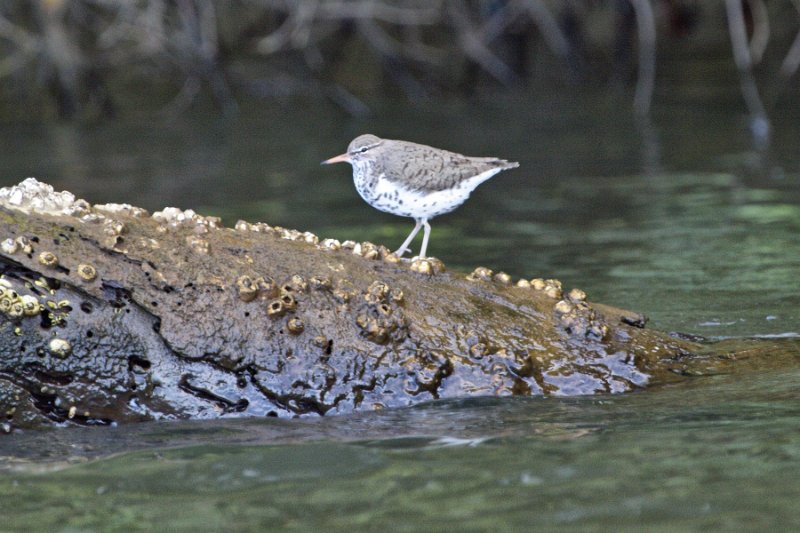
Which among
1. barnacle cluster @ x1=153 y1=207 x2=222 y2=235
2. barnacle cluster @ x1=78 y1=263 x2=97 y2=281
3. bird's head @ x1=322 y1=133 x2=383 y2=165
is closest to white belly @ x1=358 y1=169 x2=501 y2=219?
bird's head @ x1=322 y1=133 x2=383 y2=165

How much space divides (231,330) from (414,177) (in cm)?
178

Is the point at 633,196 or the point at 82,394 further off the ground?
the point at 633,196

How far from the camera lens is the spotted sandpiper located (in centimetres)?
578

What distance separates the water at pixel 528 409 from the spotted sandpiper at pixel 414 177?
1180mm

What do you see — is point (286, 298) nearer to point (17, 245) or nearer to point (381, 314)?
point (381, 314)

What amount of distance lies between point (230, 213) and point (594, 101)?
748 cm

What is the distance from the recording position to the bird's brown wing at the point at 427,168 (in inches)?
227

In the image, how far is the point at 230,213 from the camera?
9617mm

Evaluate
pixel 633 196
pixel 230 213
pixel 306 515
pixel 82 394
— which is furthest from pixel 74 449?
pixel 633 196

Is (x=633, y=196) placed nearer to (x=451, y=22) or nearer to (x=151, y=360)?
(x=451, y=22)

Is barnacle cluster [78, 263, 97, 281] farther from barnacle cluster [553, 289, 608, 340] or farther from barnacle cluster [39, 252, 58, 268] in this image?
barnacle cluster [553, 289, 608, 340]

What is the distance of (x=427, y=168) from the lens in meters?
5.83

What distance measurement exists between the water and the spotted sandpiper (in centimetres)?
118

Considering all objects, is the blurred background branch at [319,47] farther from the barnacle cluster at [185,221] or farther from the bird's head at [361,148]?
the barnacle cluster at [185,221]
